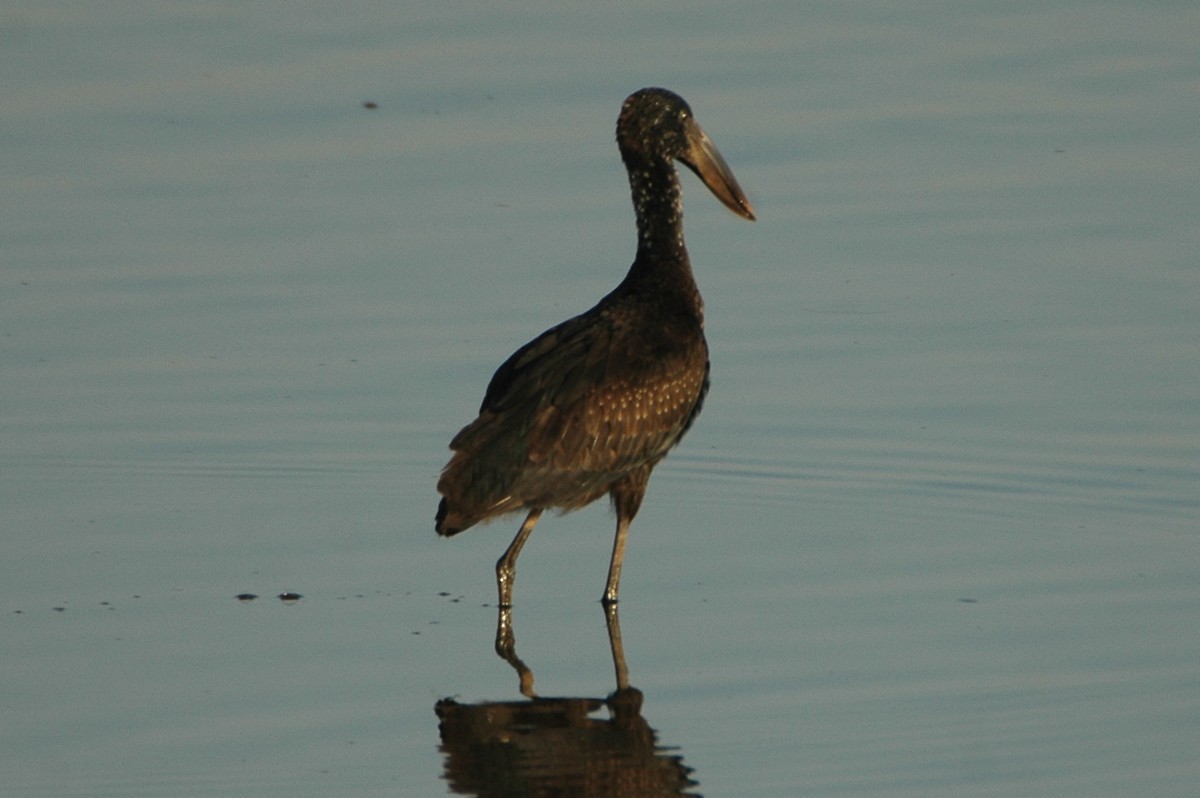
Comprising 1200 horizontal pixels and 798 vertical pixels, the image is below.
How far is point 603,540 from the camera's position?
11594mm

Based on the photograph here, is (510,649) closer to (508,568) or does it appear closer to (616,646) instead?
(616,646)

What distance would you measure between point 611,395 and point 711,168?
1467 millimetres

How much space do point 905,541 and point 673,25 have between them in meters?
8.56

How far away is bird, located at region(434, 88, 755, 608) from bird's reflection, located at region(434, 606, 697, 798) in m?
0.99

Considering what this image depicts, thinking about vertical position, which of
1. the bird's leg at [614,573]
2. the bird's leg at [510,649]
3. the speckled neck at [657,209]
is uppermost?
the speckled neck at [657,209]

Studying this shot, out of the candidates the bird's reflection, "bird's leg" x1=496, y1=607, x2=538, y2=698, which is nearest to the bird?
"bird's leg" x1=496, y1=607, x2=538, y2=698

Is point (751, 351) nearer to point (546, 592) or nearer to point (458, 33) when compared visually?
point (546, 592)

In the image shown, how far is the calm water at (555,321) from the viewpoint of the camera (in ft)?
29.9

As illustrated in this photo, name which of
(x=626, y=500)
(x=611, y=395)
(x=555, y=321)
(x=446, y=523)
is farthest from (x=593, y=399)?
(x=555, y=321)

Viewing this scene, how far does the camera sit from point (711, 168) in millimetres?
11789

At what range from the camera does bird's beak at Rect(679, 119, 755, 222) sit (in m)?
11.7

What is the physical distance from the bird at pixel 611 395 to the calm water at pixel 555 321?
413mm

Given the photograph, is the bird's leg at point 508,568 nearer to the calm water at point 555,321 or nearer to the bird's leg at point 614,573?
the calm water at point 555,321

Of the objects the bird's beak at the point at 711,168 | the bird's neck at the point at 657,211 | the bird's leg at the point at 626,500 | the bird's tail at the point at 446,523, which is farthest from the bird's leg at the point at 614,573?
the bird's beak at the point at 711,168
